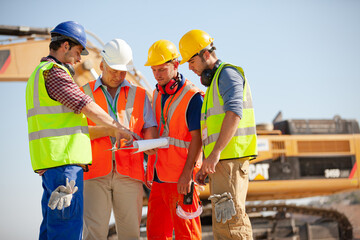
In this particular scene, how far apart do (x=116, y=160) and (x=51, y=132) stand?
669mm

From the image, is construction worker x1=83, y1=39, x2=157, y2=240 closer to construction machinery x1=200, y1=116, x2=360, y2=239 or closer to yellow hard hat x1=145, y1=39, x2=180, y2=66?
yellow hard hat x1=145, y1=39, x2=180, y2=66

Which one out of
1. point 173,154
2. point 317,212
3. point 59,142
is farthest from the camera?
point 317,212

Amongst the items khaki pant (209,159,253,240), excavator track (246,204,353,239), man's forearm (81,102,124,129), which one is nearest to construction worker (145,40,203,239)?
khaki pant (209,159,253,240)

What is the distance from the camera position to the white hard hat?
390 cm

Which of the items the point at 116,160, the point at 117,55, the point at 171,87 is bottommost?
the point at 116,160

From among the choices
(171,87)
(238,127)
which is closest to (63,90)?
(171,87)

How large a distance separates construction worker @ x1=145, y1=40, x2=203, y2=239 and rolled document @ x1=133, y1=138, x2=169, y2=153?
13cm

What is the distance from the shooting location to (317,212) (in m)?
10.6

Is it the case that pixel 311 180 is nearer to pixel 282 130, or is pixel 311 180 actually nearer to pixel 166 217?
pixel 282 130

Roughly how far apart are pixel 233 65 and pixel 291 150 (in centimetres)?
643

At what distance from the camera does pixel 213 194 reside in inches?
135

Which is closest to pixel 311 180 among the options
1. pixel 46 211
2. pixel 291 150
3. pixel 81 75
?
pixel 291 150

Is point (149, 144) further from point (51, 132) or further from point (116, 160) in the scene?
point (51, 132)

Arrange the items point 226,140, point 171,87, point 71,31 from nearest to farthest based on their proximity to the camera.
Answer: point 226,140, point 71,31, point 171,87
